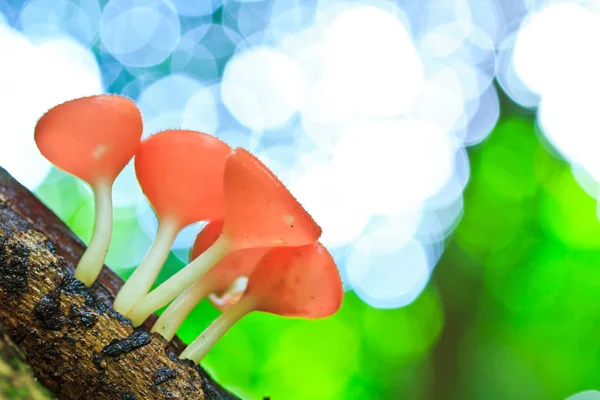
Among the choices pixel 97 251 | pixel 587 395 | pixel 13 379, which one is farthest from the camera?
pixel 587 395

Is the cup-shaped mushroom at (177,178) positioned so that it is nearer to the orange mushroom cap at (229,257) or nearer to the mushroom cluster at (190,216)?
the mushroom cluster at (190,216)

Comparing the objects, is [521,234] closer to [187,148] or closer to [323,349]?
[323,349]

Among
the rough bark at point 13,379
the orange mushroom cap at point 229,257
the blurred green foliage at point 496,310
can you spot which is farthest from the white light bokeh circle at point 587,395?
the rough bark at point 13,379

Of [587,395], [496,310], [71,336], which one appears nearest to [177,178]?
[71,336]

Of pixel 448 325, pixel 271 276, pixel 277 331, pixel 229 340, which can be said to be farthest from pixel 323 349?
pixel 271 276

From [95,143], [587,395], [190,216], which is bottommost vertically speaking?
[587,395]

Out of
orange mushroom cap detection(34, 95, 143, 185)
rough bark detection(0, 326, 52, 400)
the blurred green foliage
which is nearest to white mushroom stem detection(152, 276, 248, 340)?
orange mushroom cap detection(34, 95, 143, 185)

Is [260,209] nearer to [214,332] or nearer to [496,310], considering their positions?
[214,332]
